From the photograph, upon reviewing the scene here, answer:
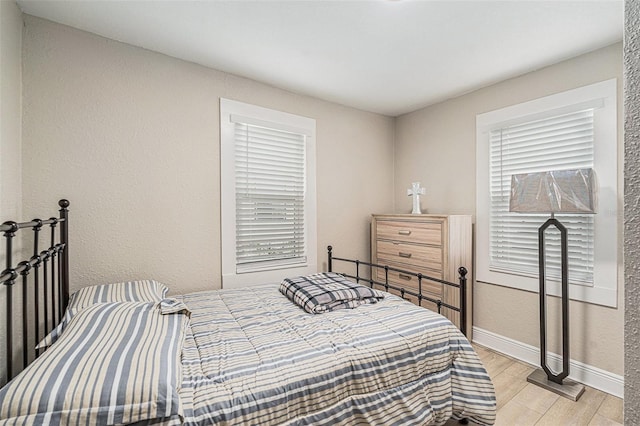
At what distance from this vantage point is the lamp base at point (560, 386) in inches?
84.6

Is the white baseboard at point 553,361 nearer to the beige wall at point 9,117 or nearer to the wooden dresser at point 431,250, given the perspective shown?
the wooden dresser at point 431,250

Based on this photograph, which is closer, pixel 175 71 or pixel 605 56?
pixel 605 56

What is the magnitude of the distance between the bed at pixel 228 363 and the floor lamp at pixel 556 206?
0.93m

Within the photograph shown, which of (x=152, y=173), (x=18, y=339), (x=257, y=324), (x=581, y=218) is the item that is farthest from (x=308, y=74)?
(x=18, y=339)

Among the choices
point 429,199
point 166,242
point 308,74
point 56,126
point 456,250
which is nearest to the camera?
point 56,126

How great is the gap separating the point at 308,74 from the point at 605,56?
91.3 inches

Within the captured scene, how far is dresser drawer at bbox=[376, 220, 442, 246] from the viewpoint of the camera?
2861 millimetres

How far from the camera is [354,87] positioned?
9.73ft

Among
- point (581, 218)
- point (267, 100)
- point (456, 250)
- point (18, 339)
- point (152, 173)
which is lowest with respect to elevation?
point (18, 339)

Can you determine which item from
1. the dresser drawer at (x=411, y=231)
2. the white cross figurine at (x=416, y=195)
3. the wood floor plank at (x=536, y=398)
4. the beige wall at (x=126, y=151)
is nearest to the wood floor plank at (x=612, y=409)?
the wood floor plank at (x=536, y=398)

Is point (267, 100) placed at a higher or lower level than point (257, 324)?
higher

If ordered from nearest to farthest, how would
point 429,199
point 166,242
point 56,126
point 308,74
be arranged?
1. point 56,126
2. point 166,242
3. point 308,74
4. point 429,199

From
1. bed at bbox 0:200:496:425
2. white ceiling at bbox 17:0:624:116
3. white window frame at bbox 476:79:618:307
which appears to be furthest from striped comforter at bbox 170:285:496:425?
white ceiling at bbox 17:0:624:116

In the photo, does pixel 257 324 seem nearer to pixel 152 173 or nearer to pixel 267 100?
pixel 152 173
